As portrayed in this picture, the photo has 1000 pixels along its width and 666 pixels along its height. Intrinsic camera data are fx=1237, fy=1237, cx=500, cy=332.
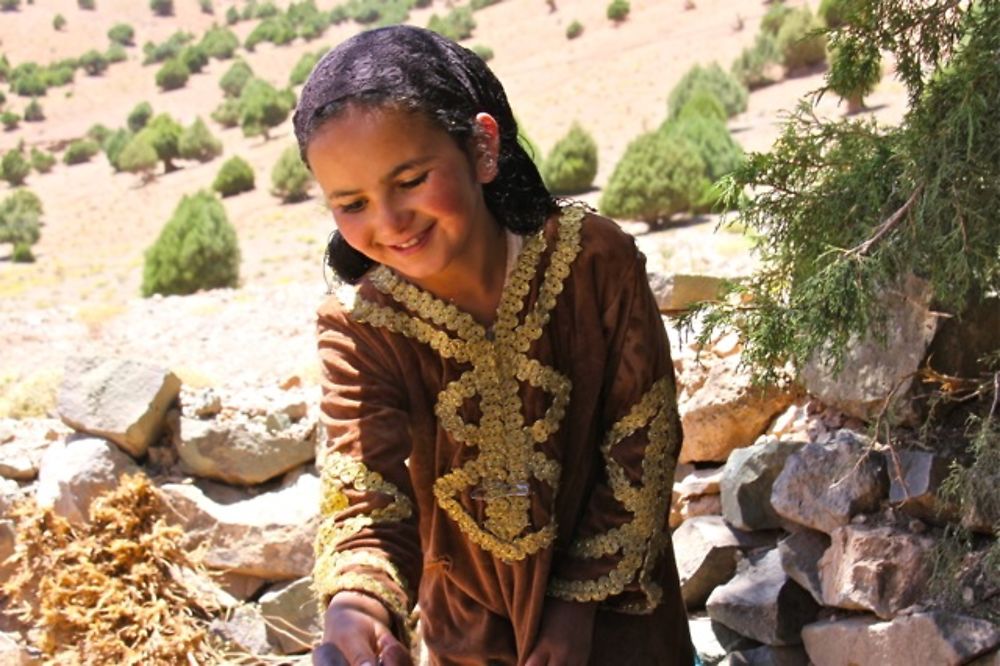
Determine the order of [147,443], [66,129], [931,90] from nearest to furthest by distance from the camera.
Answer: [931,90]
[147,443]
[66,129]

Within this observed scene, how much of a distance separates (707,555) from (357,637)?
1.80 m

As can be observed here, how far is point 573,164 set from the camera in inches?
777

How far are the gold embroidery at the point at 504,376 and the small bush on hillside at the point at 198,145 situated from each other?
30.1 meters

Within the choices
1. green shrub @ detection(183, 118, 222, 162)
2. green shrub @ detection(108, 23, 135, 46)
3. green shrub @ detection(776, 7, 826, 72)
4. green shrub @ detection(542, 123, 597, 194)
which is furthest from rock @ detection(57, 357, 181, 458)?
green shrub @ detection(108, 23, 135, 46)

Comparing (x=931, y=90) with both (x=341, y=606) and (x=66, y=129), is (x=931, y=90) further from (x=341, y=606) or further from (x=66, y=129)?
(x=66, y=129)

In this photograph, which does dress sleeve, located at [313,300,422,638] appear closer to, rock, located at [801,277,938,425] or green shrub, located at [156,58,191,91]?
rock, located at [801,277,938,425]

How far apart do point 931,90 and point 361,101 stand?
1317 millimetres

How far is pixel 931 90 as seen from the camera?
2.54 meters

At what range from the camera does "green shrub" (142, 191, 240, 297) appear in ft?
55.2

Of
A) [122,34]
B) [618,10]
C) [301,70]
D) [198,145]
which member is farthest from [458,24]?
[122,34]

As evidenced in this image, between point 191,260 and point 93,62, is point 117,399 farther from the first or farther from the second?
point 93,62

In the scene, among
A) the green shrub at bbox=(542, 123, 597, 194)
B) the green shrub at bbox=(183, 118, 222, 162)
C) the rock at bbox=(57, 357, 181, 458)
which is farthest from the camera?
the green shrub at bbox=(183, 118, 222, 162)

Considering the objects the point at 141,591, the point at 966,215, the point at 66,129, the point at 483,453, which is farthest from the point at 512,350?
the point at 66,129

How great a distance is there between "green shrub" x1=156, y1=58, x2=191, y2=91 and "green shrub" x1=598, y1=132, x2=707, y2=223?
28.2 metres
